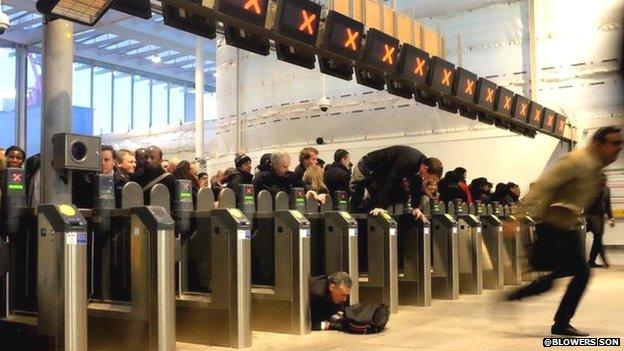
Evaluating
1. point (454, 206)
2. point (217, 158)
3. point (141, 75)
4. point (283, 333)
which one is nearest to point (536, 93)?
point (454, 206)

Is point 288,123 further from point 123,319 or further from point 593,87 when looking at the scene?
point 123,319

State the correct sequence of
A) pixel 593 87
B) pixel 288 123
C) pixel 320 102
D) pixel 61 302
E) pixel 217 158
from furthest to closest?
1. pixel 217 158
2. pixel 288 123
3. pixel 320 102
4. pixel 593 87
5. pixel 61 302

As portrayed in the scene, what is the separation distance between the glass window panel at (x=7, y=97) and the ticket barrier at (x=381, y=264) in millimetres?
15825

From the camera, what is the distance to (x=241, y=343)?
16.6 feet

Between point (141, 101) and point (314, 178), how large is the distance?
56.1 feet

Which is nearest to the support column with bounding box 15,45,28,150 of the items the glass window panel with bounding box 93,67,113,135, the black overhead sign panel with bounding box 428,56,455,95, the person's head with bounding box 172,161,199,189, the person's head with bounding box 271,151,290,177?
the glass window panel with bounding box 93,67,113,135

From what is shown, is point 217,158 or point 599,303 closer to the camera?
point 599,303

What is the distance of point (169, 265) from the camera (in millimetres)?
4621

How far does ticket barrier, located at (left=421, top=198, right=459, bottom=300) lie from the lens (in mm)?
7793

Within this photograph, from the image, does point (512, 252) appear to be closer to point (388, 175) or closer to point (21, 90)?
point (388, 175)

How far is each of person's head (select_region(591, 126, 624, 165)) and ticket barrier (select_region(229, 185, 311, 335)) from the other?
91.1 inches

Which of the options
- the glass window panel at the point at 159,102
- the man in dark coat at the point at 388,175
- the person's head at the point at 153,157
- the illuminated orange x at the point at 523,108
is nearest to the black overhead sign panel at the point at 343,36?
the man in dark coat at the point at 388,175

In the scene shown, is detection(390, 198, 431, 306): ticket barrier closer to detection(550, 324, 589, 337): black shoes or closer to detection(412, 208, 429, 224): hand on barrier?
detection(412, 208, 429, 224): hand on barrier

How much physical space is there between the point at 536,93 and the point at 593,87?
97cm
